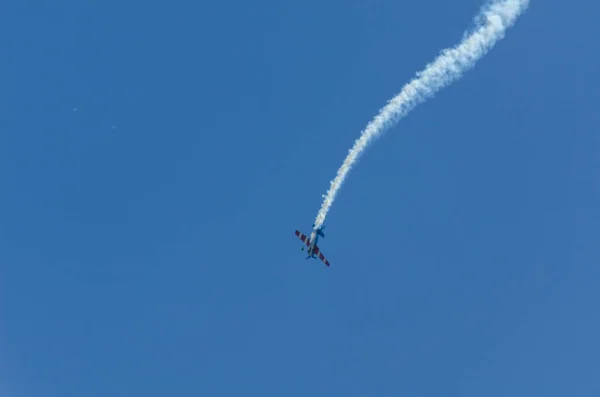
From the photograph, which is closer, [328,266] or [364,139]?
[364,139]

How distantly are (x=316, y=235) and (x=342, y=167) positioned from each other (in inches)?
260

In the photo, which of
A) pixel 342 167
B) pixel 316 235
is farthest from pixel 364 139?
pixel 316 235

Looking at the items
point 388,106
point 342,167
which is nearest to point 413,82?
point 388,106

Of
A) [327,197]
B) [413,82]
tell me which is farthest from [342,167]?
[413,82]

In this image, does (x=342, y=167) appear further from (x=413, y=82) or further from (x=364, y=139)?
(x=413, y=82)

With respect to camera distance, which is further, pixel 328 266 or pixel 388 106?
pixel 328 266

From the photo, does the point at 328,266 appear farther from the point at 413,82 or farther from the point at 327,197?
the point at 413,82

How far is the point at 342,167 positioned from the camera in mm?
68250

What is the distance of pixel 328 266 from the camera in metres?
73.6

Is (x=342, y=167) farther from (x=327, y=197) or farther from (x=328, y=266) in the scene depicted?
(x=328, y=266)

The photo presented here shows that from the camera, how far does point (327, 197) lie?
226ft

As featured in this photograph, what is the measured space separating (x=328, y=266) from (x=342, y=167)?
34.9 ft

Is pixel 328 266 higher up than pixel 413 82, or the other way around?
pixel 413 82

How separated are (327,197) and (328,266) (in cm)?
799
